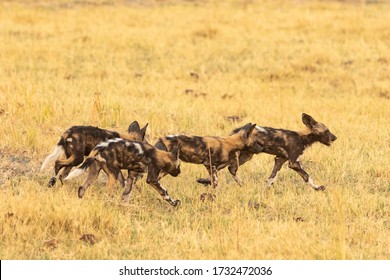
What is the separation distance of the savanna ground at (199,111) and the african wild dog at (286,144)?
217 millimetres

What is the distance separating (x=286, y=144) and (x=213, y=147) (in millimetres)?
1023

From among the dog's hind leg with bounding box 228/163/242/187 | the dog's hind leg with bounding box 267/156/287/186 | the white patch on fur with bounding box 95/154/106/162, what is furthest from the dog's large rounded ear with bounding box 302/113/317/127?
the white patch on fur with bounding box 95/154/106/162

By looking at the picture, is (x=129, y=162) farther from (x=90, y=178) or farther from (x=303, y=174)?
(x=303, y=174)

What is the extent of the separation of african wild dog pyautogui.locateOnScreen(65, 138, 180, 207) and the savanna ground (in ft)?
0.67

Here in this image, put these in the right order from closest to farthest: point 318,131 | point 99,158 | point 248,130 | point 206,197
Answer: point 99,158
point 206,197
point 248,130
point 318,131

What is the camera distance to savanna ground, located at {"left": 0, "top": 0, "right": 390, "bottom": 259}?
6703 mm

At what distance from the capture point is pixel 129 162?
7613mm

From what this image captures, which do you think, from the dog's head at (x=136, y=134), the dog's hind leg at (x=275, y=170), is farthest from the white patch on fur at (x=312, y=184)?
the dog's head at (x=136, y=134)

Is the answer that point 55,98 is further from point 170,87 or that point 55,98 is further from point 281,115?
point 281,115

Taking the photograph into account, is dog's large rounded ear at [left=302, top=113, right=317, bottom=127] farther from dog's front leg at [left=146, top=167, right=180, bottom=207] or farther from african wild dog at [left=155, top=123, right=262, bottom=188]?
dog's front leg at [left=146, top=167, right=180, bottom=207]

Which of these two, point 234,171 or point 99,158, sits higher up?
point 99,158

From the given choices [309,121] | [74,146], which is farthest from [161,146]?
[309,121]

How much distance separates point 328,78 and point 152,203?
843 centimetres

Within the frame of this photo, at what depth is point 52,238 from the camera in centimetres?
658
